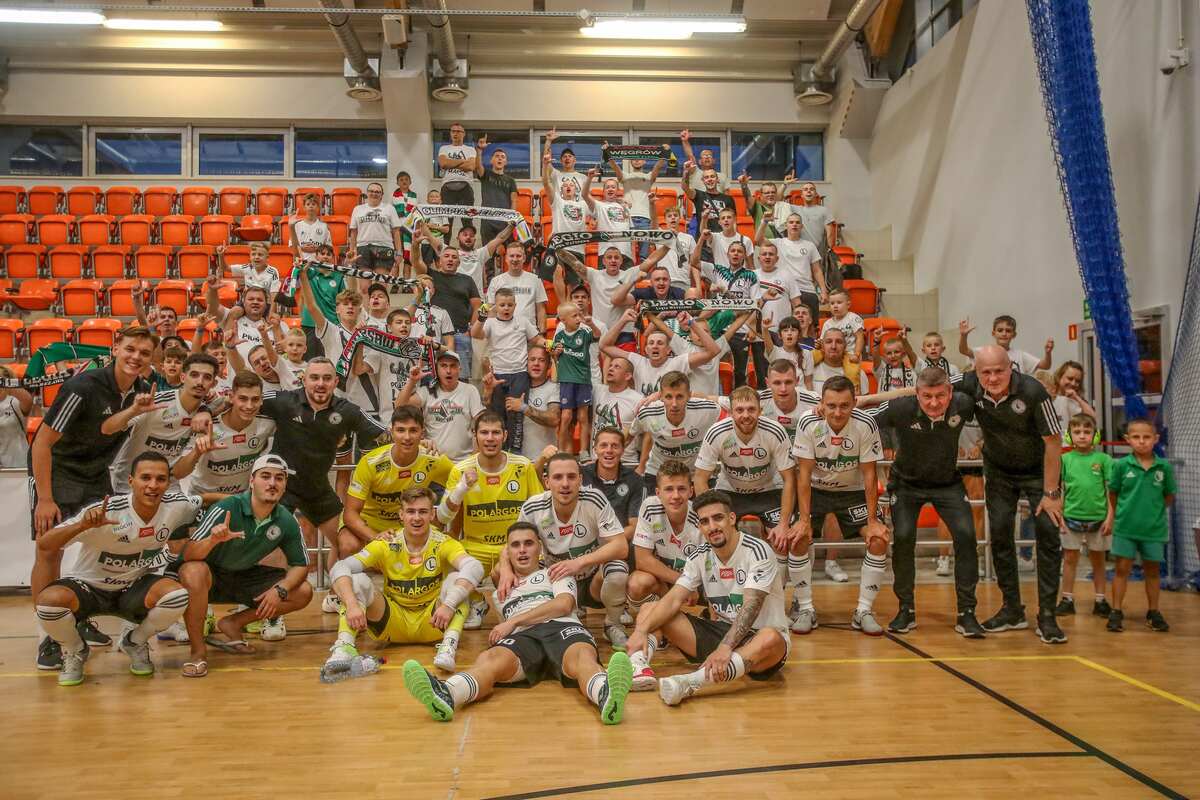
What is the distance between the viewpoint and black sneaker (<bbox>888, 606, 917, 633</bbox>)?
21.2ft

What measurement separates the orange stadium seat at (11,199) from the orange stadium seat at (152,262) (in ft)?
11.0

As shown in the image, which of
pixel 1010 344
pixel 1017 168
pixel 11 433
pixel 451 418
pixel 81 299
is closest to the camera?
pixel 451 418

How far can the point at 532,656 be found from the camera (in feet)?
17.0

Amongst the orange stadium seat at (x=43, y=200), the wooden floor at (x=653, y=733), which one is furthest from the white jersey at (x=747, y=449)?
the orange stadium seat at (x=43, y=200)

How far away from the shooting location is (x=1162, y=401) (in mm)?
8180

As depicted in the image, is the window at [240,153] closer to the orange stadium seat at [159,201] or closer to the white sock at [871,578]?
the orange stadium seat at [159,201]

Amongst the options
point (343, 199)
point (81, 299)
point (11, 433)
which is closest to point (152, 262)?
point (81, 299)

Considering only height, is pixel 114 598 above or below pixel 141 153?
below

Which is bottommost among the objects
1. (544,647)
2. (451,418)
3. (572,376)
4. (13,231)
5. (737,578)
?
(544,647)

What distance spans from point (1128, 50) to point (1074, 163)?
6.35 feet

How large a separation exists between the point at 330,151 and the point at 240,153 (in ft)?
5.95

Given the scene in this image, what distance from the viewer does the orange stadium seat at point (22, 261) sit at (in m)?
14.9

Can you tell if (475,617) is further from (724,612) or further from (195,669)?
(724,612)

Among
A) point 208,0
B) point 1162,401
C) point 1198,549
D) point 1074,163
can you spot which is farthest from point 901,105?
point 208,0
